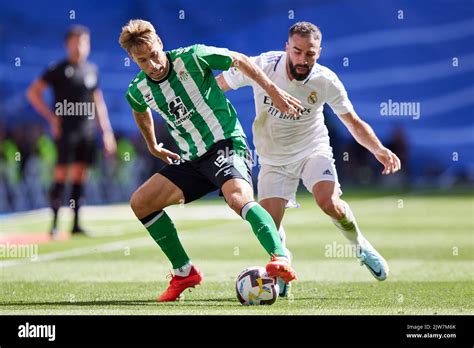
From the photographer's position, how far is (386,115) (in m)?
31.2

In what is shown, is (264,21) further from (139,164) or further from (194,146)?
(194,146)

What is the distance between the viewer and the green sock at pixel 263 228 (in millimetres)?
7117

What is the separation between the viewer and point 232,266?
437 inches

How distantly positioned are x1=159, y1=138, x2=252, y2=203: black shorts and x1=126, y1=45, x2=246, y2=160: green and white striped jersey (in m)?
0.05

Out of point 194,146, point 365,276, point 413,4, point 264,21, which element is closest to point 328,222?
point 365,276

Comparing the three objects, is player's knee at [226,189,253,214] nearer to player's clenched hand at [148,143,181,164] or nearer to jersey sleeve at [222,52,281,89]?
player's clenched hand at [148,143,181,164]

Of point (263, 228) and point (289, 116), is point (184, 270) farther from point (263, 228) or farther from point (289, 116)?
point (289, 116)

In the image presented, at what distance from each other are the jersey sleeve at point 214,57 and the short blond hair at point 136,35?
1.32 ft

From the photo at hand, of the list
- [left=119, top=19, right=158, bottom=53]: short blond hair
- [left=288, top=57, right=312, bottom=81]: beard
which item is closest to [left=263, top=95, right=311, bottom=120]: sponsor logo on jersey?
[left=288, top=57, right=312, bottom=81]: beard

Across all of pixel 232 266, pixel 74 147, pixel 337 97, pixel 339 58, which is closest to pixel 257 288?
pixel 337 97

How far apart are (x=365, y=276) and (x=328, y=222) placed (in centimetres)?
834

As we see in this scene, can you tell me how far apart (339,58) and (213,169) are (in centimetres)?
2438
